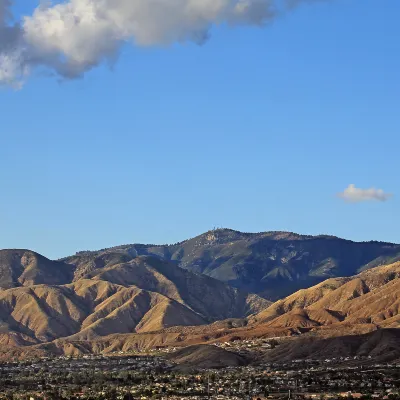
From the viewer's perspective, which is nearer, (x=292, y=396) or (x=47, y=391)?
(x=292, y=396)

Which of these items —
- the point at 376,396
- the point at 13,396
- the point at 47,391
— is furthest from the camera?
the point at 47,391

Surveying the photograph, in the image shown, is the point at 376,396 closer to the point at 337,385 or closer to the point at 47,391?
the point at 337,385

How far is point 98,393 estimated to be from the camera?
608 ft

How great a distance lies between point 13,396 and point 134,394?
66.1ft

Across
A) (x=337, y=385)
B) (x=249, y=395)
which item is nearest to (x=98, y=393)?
(x=249, y=395)

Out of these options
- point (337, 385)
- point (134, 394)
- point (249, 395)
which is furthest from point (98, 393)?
point (337, 385)

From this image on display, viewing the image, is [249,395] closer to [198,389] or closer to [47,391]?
[198,389]

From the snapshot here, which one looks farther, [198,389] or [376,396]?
[198,389]

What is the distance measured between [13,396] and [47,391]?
649 inches

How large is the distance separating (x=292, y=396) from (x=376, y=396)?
43.3 ft

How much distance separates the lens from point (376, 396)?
165m

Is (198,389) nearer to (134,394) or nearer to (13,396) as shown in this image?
(134,394)

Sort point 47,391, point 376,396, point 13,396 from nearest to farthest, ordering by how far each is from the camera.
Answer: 1. point 376,396
2. point 13,396
3. point 47,391

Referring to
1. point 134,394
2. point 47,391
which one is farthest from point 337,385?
point 47,391
